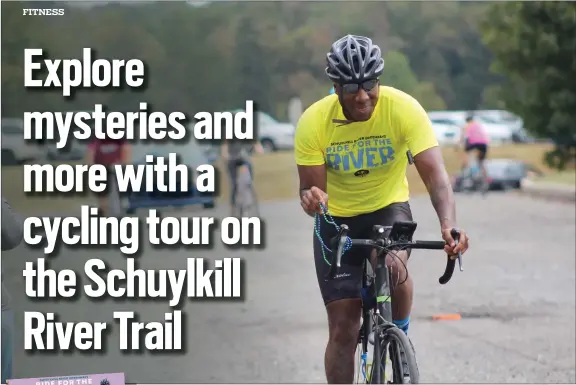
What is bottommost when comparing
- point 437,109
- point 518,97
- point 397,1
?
point 518,97

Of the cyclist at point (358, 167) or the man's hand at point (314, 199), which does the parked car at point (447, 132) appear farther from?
the man's hand at point (314, 199)

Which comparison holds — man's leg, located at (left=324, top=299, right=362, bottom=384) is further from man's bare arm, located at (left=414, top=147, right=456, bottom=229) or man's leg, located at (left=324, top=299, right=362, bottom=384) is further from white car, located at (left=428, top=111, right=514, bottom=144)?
white car, located at (left=428, top=111, right=514, bottom=144)

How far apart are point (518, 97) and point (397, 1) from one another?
45.5m

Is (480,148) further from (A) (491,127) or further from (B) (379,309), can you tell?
(A) (491,127)

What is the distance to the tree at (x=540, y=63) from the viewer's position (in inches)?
1030

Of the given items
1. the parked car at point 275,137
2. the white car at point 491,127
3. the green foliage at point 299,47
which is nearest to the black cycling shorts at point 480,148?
the green foliage at point 299,47

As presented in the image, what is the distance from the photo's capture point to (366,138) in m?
5.23

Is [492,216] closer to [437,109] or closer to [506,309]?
[506,309]

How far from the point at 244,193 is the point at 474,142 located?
697 centimetres

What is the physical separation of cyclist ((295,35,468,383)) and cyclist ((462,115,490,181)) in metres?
20.4

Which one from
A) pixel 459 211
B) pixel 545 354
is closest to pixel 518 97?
pixel 459 211

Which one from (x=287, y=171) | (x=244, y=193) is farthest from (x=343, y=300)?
(x=287, y=171)

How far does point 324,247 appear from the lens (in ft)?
18.0

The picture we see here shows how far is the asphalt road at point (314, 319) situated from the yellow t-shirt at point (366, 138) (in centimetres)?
308
